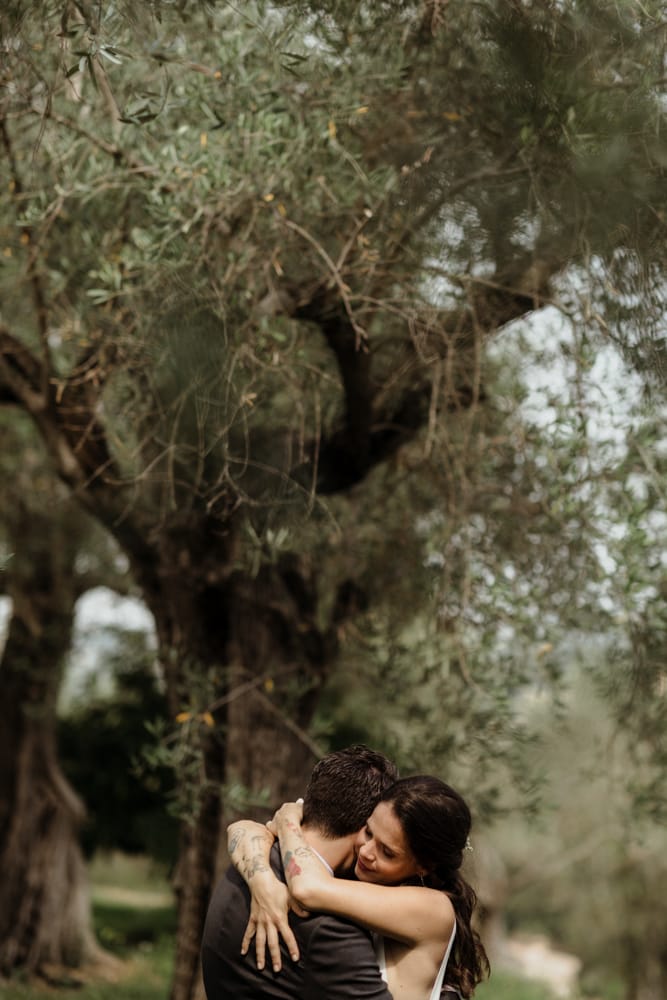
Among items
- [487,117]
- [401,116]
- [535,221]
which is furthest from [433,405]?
[401,116]

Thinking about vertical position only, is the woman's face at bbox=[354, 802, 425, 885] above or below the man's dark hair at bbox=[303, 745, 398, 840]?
below

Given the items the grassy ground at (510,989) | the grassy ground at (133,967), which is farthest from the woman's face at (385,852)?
the grassy ground at (510,989)

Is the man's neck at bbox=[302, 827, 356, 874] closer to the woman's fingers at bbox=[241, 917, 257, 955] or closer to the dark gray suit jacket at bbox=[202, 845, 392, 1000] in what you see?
the dark gray suit jacket at bbox=[202, 845, 392, 1000]

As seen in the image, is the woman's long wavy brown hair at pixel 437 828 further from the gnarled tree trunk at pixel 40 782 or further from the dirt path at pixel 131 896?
the dirt path at pixel 131 896

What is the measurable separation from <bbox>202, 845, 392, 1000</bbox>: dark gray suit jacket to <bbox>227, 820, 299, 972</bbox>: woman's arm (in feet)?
0.15

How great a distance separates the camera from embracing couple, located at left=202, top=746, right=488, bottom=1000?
3459mm

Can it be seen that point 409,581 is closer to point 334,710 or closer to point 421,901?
point 421,901

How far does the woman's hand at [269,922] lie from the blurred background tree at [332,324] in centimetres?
232

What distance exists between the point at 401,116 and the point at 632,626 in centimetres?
360

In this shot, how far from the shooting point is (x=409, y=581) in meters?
7.98

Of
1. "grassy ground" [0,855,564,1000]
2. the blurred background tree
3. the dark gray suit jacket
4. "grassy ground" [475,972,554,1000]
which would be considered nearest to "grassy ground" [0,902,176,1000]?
"grassy ground" [0,855,564,1000]

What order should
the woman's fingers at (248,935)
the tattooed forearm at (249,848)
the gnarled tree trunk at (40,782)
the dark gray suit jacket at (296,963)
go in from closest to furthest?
the dark gray suit jacket at (296,963), the woman's fingers at (248,935), the tattooed forearm at (249,848), the gnarled tree trunk at (40,782)

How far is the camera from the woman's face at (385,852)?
3604 millimetres

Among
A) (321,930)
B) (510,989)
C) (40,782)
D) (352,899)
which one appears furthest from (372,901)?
(510,989)
